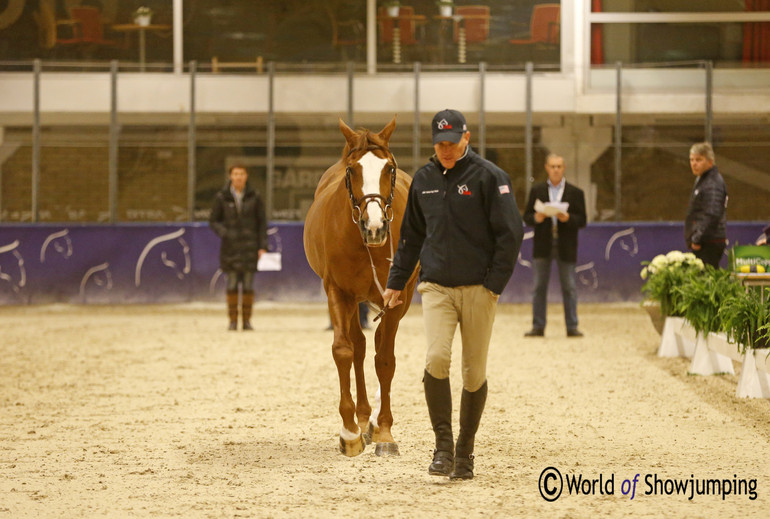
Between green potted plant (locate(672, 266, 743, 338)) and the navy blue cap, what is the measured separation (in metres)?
3.91

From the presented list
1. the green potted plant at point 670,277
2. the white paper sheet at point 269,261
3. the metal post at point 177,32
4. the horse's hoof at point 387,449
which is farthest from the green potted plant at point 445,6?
the horse's hoof at point 387,449

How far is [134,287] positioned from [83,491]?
41.0 ft

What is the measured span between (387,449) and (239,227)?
7.87 metres

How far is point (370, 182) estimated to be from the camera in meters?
6.20

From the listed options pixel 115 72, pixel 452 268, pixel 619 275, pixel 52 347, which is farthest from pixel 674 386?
pixel 115 72

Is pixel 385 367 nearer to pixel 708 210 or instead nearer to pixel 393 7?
pixel 708 210

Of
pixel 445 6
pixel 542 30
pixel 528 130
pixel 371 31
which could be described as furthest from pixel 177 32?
pixel 528 130

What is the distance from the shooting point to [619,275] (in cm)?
1744

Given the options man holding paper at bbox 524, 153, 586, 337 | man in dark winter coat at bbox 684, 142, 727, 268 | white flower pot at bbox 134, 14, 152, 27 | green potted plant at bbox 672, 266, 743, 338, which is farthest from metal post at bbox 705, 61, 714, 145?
white flower pot at bbox 134, 14, 152, 27

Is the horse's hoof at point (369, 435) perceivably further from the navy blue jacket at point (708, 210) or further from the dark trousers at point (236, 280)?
the dark trousers at point (236, 280)

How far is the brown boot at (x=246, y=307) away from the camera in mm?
13991

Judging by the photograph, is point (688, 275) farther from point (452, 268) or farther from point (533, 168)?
point (533, 168)

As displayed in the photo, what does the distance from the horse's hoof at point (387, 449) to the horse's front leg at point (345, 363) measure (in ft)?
0.35

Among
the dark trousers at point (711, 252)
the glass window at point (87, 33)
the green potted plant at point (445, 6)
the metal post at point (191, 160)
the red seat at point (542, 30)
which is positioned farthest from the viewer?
the glass window at point (87, 33)
